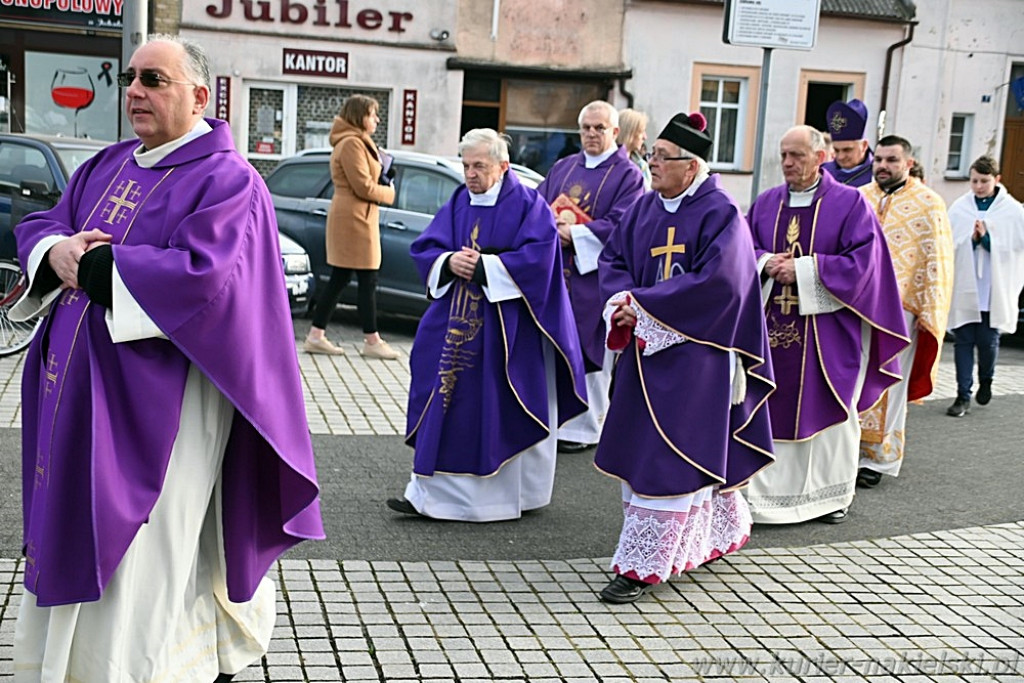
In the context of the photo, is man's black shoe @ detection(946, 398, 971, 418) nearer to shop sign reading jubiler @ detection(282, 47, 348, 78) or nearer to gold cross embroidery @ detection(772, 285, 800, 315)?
gold cross embroidery @ detection(772, 285, 800, 315)

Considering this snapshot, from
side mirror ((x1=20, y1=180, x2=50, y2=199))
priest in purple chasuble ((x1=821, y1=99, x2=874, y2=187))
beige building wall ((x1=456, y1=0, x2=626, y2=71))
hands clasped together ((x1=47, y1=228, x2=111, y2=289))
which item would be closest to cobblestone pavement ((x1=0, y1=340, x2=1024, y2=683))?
hands clasped together ((x1=47, y1=228, x2=111, y2=289))

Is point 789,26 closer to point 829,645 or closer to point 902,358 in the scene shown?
point 902,358

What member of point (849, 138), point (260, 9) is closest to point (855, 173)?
point (849, 138)

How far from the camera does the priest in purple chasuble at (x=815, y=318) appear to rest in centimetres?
635

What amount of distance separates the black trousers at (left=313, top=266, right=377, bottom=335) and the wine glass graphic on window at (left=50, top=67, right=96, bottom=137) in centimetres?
1019

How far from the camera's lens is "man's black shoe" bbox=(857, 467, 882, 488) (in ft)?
24.6

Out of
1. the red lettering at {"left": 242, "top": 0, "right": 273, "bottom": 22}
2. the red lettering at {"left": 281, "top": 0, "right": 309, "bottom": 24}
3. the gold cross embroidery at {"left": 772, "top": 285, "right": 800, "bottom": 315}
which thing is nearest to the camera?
the gold cross embroidery at {"left": 772, "top": 285, "right": 800, "bottom": 315}

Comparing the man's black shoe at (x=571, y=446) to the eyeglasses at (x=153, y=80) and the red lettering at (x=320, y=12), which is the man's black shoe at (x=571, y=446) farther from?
the red lettering at (x=320, y=12)

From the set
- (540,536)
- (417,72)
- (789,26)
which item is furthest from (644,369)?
(417,72)

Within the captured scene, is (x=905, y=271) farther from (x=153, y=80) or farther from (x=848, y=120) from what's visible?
(x=153, y=80)

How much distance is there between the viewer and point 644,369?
5.37 meters

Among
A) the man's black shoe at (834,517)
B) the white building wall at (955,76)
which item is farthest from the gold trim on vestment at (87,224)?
the white building wall at (955,76)

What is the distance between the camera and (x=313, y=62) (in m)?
19.8

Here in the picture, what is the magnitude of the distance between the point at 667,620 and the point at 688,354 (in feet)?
3.58
